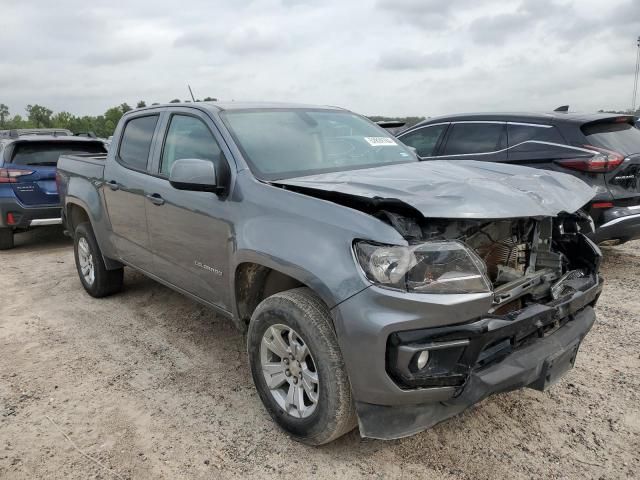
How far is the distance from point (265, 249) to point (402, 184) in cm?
79

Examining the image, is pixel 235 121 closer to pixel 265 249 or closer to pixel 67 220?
pixel 265 249

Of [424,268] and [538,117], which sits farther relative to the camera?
[538,117]

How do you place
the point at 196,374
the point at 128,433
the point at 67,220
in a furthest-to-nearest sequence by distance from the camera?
1. the point at 67,220
2. the point at 196,374
3. the point at 128,433

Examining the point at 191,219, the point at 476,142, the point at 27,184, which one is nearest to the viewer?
the point at 191,219

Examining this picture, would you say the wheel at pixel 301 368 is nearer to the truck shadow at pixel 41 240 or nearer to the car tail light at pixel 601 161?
the car tail light at pixel 601 161

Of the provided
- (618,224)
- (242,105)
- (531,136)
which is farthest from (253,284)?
(531,136)

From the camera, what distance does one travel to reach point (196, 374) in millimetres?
3578

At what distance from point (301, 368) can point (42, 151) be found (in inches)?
270

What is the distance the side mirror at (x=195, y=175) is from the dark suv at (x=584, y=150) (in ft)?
7.40

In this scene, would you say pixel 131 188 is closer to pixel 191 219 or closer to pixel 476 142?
pixel 191 219

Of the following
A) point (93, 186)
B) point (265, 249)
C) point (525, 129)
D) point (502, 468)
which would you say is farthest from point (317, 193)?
point (525, 129)

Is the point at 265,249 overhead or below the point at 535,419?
overhead

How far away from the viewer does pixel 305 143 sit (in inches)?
139

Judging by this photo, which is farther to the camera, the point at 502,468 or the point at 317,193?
the point at 317,193
